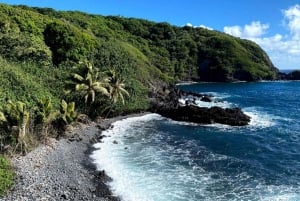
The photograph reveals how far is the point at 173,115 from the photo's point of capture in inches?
3095

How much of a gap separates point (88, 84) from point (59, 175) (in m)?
25.6

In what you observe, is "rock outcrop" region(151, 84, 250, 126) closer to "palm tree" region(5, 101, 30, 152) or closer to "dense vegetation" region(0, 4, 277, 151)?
"dense vegetation" region(0, 4, 277, 151)

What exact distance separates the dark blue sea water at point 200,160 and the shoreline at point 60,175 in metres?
1.76

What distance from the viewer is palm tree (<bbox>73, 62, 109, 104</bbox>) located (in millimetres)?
63719

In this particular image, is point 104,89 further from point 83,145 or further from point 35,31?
point 35,31

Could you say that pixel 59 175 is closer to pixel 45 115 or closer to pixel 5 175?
pixel 5 175

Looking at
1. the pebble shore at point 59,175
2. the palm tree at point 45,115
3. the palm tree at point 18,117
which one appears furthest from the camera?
the palm tree at point 45,115

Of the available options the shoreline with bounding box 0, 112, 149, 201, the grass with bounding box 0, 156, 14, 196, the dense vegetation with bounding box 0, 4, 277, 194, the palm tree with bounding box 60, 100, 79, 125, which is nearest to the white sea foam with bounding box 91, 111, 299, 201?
the shoreline with bounding box 0, 112, 149, 201

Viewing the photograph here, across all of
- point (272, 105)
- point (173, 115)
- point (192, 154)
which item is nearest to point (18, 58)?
point (173, 115)

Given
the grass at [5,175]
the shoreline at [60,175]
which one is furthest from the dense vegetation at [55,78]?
the grass at [5,175]

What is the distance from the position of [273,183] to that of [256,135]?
22.9 m

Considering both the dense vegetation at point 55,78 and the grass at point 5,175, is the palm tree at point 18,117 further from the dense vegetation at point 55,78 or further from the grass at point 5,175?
the grass at point 5,175

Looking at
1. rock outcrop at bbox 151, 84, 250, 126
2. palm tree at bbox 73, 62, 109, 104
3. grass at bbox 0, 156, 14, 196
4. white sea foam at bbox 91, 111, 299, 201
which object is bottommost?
white sea foam at bbox 91, 111, 299, 201

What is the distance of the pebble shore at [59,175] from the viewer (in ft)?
118
